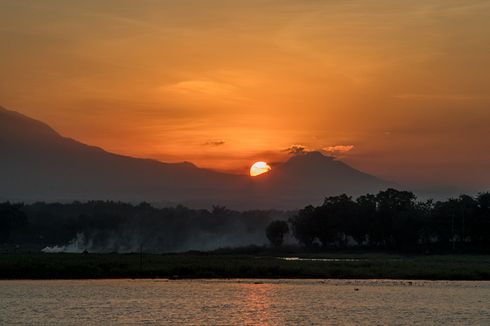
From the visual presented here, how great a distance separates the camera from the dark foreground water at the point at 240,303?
53.3 m

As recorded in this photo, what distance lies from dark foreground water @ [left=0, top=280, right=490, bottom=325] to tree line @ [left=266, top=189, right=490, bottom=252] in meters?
65.8

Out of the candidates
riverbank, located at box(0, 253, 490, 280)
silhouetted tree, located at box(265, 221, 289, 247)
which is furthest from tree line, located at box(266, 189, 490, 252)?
riverbank, located at box(0, 253, 490, 280)

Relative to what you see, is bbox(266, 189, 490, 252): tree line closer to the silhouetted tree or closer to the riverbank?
the silhouetted tree

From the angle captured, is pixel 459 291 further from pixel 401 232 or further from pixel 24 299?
pixel 401 232

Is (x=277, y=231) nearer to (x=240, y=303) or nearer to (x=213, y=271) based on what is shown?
(x=213, y=271)

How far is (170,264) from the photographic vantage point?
309ft

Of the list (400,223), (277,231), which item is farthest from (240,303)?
(277,231)

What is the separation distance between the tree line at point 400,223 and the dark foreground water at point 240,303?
216 ft

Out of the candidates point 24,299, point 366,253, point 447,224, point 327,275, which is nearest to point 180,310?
point 24,299

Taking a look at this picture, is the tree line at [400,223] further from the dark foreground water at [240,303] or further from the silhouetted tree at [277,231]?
the dark foreground water at [240,303]

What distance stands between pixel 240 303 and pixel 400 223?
297ft

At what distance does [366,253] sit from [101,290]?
7849cm

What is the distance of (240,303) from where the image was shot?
205 ft

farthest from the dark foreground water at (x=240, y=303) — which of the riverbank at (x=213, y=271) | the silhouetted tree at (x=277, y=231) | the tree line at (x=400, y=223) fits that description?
the silhouetted tree at (x=277, y=231)
